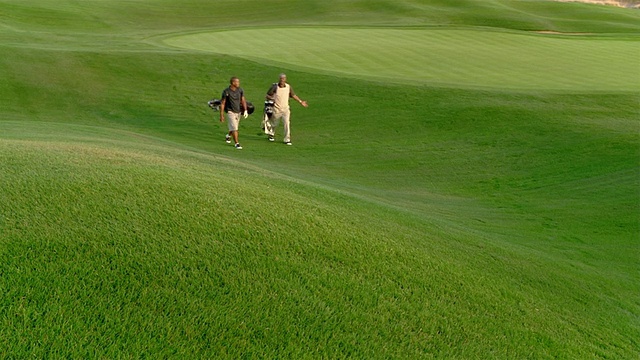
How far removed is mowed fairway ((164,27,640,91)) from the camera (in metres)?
19.7

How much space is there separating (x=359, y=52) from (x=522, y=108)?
9.56 m

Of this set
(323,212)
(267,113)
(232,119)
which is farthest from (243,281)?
(267,113)

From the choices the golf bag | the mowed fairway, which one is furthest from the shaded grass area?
the mowed fairway

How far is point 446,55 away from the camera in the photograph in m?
23.9

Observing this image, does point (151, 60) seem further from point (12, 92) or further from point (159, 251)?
point (159, 251)

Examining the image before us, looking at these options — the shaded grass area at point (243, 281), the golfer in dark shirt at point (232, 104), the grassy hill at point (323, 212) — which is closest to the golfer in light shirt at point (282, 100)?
the grassy hill at point (323, 212)

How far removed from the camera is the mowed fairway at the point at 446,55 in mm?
19656

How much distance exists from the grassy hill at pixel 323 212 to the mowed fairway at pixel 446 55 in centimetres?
25

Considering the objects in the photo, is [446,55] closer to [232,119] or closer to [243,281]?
[232,119]

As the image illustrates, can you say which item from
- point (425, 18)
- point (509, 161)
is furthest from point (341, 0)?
point (509, 161)

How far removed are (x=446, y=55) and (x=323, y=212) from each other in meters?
19.1

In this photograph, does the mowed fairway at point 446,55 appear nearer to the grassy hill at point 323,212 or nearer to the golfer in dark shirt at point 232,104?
the grassy hill at point 323,212

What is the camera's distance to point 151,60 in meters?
20.7

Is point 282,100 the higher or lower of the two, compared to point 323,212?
higher
